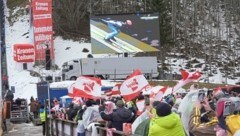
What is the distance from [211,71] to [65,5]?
74.2 feet

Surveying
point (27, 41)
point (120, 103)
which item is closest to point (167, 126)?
point (120, 103)

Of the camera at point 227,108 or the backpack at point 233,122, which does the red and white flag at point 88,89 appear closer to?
the camera at point 227,108

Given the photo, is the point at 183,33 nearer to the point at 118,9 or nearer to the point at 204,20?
the point at 204,20

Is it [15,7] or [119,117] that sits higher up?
[15,7]

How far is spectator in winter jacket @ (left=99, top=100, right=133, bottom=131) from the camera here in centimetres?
1206

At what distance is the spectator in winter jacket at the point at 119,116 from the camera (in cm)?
1206

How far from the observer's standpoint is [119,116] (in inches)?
479

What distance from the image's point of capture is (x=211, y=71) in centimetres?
6053

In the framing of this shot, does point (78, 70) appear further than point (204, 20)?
No

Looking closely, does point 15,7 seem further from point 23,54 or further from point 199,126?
point 199,126

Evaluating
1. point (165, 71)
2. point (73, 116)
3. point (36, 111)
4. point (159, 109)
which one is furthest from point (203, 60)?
point (159, 109)

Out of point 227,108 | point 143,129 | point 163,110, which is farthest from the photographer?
point 143,129

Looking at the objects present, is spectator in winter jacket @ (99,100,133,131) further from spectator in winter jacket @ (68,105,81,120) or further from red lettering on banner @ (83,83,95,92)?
red lettering on banner @ (83,83,95,92)

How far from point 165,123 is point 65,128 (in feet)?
35.6
